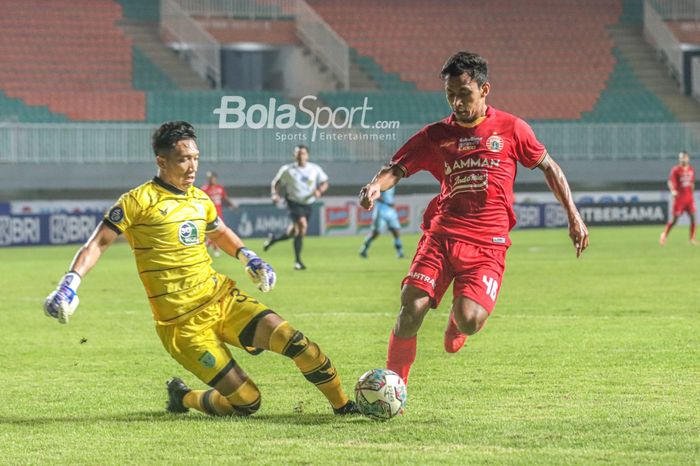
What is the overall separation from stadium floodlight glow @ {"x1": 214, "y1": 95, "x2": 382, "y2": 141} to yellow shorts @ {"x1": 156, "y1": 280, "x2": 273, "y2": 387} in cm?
2799

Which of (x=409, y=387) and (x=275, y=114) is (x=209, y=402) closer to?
(x=409, y=387)

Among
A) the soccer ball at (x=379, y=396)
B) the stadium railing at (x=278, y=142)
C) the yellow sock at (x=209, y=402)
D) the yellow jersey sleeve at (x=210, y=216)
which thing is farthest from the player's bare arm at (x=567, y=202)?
the stadium railing at (x=278, y=142)

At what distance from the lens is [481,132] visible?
282 inches

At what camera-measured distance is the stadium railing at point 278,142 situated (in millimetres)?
32062

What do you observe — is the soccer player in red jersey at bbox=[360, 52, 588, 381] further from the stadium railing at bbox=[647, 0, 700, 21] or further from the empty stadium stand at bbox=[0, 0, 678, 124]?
the stadium railing at bbox=[647, 0, 700, 21]

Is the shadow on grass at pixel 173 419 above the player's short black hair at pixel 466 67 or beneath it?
beneath

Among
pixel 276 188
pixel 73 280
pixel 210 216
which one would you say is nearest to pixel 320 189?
pixel 276 188

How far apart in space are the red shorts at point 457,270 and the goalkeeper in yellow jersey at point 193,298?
74 cm

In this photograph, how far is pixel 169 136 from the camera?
6988mm

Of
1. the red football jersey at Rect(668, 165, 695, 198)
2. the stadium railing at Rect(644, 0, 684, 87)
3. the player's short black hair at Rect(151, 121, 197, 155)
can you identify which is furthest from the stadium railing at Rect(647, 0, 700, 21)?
the player's short black hair at Rect(151, 121, 197, 155)

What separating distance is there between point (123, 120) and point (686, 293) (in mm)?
22987

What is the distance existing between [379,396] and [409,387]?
1.49 meters

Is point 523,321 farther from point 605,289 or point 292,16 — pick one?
point 292,16

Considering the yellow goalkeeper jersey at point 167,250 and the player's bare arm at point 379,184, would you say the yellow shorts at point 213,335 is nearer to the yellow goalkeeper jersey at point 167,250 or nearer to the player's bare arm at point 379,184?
the yellow goalkeeper jersey at point 167,250
